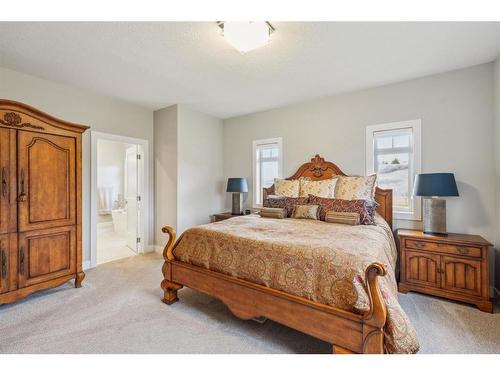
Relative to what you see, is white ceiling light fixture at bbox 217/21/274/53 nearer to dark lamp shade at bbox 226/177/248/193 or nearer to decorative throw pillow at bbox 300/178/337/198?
decorative throw pillow at bbox 300/178/337/198

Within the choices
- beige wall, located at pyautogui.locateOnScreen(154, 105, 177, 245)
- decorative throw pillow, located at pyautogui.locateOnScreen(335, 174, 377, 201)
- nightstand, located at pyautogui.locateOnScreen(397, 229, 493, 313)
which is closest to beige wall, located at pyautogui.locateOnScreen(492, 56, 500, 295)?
nightstand, located at pyautogui.locateOnScreen(397, 229, 493, 313)

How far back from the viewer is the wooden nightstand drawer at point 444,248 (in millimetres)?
2324

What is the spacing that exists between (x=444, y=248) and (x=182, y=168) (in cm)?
374

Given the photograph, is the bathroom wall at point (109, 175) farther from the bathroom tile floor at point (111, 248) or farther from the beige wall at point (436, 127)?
the beige wall at point (436, 127)

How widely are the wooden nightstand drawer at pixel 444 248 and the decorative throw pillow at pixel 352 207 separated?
476mm

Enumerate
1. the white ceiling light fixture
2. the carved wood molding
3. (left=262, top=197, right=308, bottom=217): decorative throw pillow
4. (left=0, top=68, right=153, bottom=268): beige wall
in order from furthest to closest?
(left=262, top=197, right=308, bottom=217): decorative throw pillow
(left=0, top=68, right=153, bottom=268): beige wall
the carved wood molding
the white ceiling light fixture

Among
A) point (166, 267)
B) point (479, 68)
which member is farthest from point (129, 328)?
point (479, 68)

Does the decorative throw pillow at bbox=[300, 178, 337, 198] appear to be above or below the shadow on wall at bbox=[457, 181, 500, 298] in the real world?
above

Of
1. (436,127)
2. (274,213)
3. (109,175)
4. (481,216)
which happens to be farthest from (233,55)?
(109,175)

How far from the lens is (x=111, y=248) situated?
4535mm

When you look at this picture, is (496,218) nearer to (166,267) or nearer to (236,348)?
(236,348)

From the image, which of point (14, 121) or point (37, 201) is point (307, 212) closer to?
point (37, 201)

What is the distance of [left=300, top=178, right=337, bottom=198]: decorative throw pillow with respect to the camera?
3311 millimetres

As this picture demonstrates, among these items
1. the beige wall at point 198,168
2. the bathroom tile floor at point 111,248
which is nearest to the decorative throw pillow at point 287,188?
the beige wall at point 198,168
